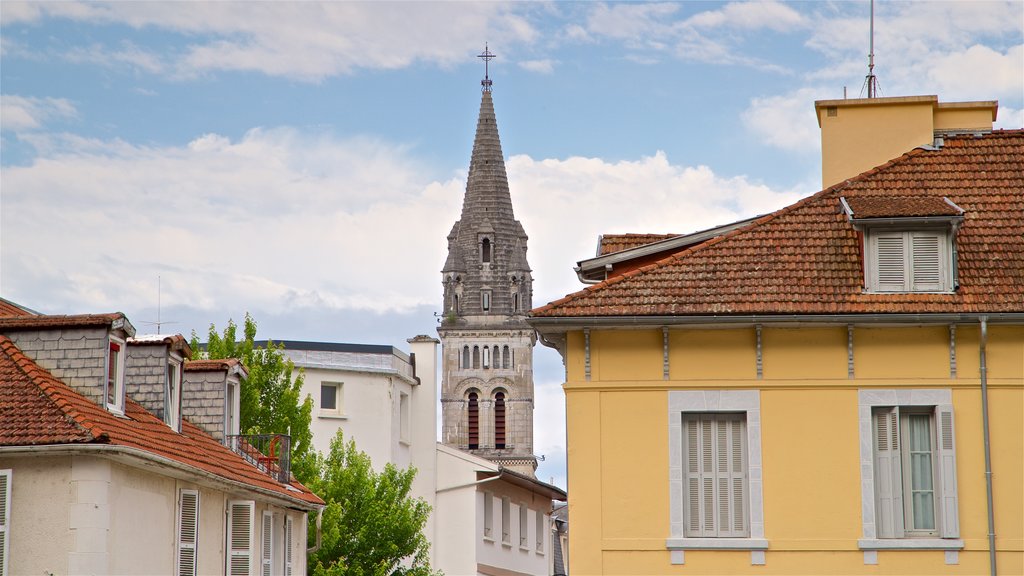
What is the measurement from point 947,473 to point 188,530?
40.1ft

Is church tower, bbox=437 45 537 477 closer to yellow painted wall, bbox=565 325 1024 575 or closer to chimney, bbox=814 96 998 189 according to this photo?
chimney, bbox=814 96 998 189

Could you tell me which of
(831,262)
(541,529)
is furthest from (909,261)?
(541,529)

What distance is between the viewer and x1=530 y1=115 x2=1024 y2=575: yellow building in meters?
20.9

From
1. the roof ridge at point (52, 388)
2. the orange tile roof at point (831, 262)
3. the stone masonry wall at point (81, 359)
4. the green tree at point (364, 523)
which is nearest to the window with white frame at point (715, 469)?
the orange tile roof at point (831, 262)

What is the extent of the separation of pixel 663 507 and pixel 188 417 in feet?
46.7

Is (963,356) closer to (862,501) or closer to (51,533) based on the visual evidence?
(862,501)

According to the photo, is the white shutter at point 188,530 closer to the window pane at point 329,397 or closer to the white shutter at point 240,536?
the white shutter at point 240,536

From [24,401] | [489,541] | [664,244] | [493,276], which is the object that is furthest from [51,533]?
[493,276]

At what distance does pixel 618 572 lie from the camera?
20891mm

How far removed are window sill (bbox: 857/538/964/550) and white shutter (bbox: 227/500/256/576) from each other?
1230 cm

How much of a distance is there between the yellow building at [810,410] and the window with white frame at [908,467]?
0.02m

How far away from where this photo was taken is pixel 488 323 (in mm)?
155750

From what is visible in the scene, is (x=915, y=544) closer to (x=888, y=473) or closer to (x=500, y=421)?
(x=888, y=473)

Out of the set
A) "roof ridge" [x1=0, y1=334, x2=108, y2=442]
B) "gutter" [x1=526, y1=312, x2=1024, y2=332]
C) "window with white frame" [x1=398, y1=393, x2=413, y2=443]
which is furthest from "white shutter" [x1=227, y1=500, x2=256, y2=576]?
"window with white frame" [x1=398, y1=393, x2=413, y2=443]
